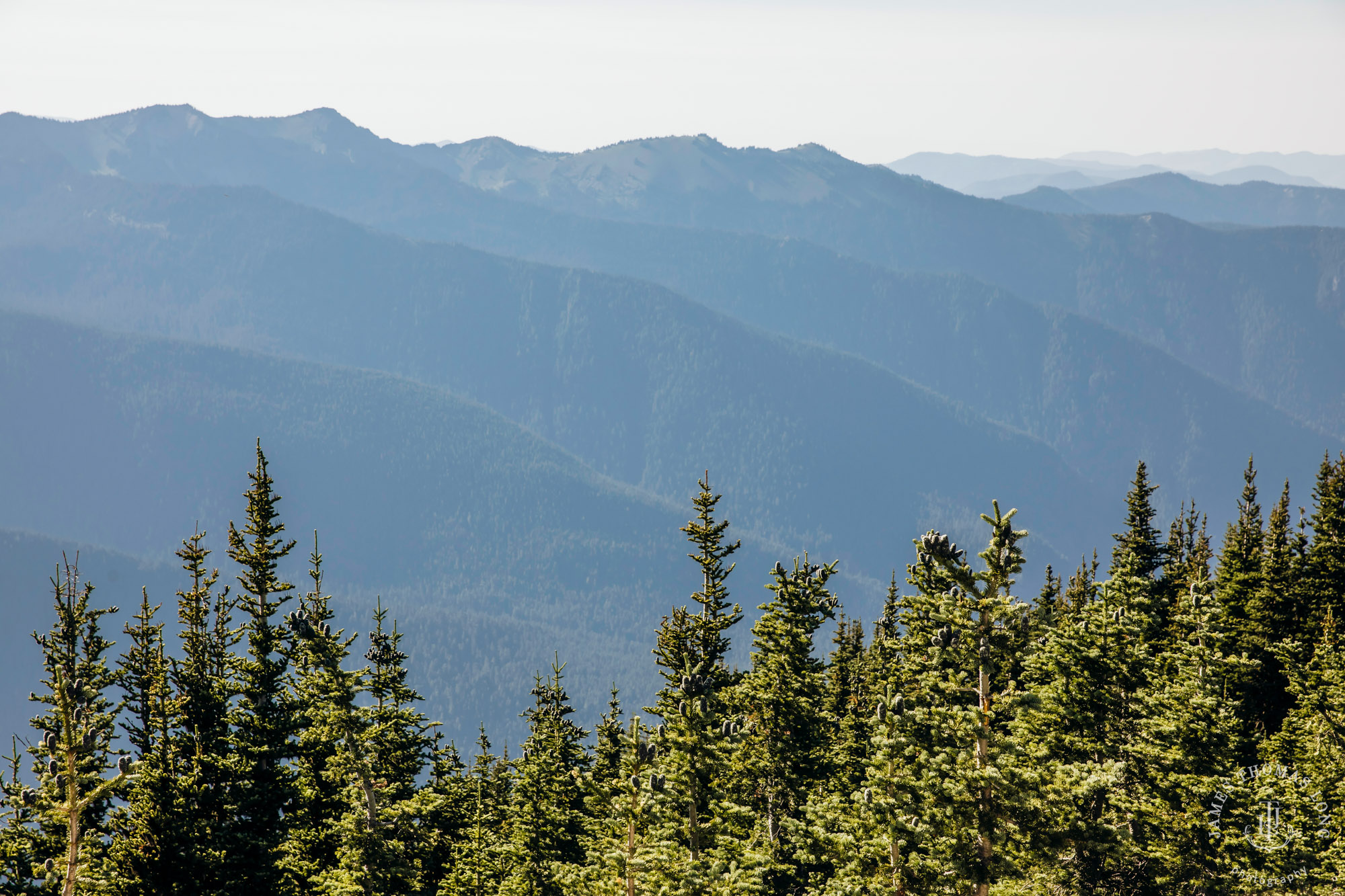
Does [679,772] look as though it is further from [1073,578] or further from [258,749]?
[1073,578]

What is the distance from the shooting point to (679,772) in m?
36.5

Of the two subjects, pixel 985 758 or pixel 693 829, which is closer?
pixel 985 758

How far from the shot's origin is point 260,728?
3731cm

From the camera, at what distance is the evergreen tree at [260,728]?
3588cm

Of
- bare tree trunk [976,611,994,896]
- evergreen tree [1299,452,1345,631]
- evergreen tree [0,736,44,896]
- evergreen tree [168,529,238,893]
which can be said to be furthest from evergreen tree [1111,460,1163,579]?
evergreen tree [0,736,44,896]

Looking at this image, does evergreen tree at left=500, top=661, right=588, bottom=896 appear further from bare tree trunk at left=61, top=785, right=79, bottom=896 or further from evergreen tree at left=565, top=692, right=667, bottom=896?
bare tree trunk at left=61, top=785, right=79, bottom=896

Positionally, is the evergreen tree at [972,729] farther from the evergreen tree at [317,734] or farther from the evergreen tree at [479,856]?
the evergreen tree at [479,856]

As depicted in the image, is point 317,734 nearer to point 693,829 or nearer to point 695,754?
point 695,754

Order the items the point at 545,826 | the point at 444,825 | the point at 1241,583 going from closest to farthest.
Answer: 1. the point at 545,826
2. the point at 444,825
3. the point at 1241,583

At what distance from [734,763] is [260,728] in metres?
16.0

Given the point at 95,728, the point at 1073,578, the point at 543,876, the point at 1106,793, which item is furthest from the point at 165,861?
the point at 1073,578

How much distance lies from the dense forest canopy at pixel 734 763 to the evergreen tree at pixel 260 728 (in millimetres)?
111

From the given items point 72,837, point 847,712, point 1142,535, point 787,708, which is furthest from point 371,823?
point 1142,535

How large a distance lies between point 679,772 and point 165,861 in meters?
16.0
